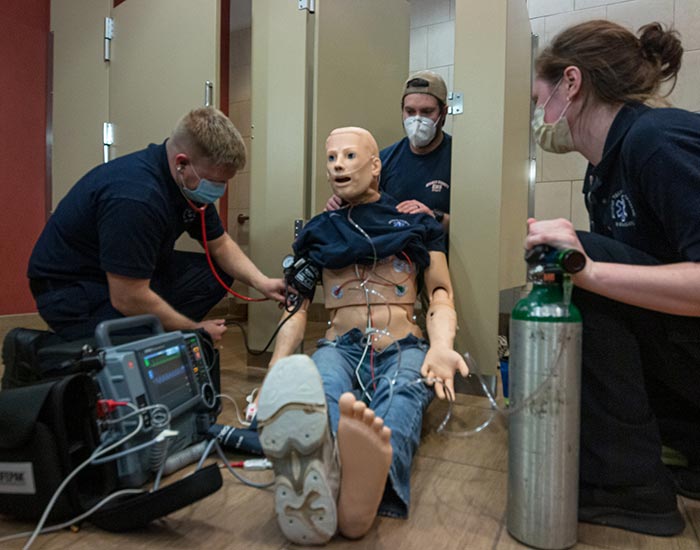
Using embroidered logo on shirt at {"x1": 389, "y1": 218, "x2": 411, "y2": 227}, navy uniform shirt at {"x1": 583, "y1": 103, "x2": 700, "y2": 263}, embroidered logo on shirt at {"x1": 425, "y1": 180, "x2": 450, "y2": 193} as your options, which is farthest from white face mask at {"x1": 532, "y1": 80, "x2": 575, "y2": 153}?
embroidered logo on shirt at {"x1": 425, "y1": 180, "x2": 450, "y2": 193}

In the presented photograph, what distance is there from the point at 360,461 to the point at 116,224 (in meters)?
0.94

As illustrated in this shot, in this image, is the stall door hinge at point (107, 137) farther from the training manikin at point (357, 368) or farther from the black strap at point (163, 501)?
the black strap at point (163, 501)

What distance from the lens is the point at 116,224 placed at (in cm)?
137

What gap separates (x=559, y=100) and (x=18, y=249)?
9.49ft

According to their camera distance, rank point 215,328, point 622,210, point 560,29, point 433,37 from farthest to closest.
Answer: point 433,37 → point 560,29 → point 215,328 → point 622,210

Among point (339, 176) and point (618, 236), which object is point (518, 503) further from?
point (339, 176)

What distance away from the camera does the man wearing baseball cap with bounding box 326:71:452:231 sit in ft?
6.45

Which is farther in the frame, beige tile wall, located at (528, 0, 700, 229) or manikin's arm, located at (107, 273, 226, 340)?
beige tile wall, located at (528, 0, 700, 229)

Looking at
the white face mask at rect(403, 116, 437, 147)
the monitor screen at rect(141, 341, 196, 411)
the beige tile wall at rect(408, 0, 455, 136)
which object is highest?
the beige tile wall at rect(408, 0, 455, 136)

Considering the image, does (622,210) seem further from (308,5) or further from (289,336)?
(308,5)

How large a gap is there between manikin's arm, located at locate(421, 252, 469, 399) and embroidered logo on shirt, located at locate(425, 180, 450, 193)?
45cm

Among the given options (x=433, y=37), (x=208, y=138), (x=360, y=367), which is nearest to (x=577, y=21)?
(x=433, y=37)

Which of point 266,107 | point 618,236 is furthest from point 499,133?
point 266,107

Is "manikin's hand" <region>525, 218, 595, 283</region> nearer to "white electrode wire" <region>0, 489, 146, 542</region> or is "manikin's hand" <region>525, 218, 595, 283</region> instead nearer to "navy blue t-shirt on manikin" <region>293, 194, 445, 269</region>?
"navy blue t-shirt on manikin" <region>293, 194, 445, 269</region>
